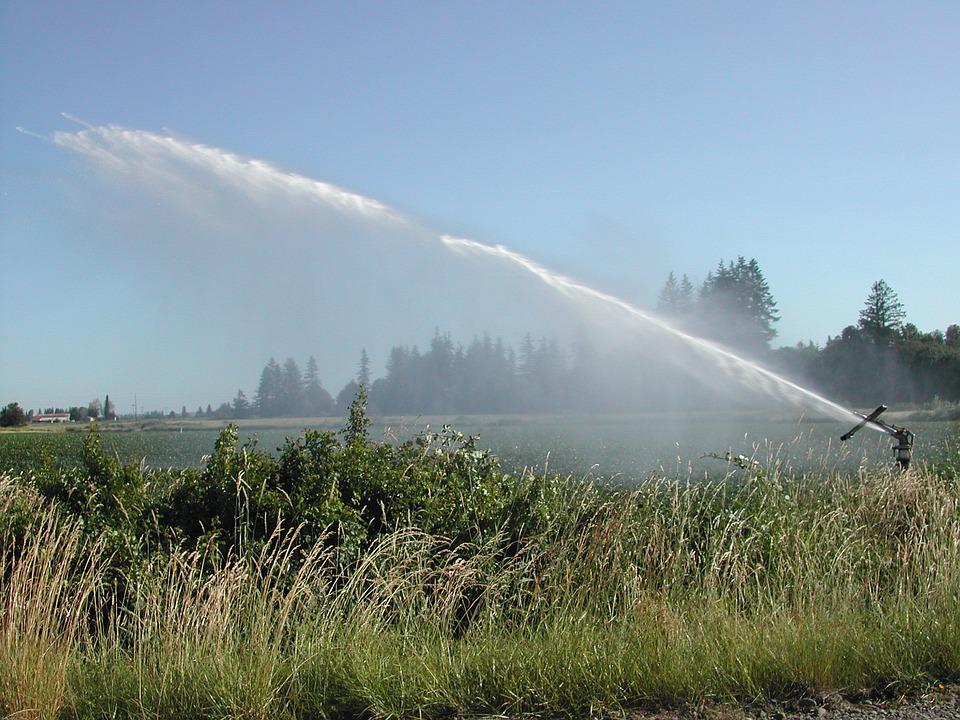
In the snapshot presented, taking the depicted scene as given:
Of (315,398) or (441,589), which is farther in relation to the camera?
(315,398)

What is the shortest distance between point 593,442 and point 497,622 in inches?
589

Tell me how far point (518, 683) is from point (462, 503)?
3677mm

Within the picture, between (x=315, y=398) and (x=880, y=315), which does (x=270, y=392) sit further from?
(x=880, y=315)

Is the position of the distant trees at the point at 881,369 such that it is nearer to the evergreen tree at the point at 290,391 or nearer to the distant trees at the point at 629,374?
the distant trees at the point at 629,374

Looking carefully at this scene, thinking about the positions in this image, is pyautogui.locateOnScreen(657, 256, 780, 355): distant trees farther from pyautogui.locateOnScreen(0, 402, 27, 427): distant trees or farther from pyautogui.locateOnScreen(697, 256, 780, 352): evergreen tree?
pyautogui.locateOnScreen(0, 402, 27, 427): distant trees

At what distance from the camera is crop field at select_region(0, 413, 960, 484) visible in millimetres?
13398

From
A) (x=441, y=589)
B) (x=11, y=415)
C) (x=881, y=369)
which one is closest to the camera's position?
(x=441, y=589)

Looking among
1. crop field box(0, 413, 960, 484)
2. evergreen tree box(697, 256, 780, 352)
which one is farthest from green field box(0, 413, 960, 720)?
evergreen tree box(697, 256, 780, 352)

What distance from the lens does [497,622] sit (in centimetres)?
735

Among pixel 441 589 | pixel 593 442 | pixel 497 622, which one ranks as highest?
pixel 593 442

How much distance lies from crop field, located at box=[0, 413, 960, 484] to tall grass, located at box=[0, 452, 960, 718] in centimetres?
237

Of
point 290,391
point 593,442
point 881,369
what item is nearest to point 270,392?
point 290,391

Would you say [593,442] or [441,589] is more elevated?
[593,442]

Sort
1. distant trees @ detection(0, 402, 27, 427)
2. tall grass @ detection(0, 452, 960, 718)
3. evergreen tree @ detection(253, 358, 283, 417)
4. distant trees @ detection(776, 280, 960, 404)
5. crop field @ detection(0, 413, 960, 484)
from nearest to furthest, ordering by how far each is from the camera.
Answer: tall grass @ detection(0, 452, 960, 718) < crop field @ detection(0, 413, 960, 484) < evergreen tree @ detection(253, 358, 283, 417) < distant trees @ detection(0, 402, 27, 427) < distant trees @ detection(776, 280, 960, 404)
